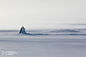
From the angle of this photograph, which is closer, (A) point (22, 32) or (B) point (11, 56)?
(B) point (11, 56)

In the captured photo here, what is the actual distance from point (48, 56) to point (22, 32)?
2537cm

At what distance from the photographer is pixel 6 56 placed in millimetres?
8555

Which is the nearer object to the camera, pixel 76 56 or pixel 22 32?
pixel 76 56

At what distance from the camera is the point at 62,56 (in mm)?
8641

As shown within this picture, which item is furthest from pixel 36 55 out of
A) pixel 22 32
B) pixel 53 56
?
pixel 22 32

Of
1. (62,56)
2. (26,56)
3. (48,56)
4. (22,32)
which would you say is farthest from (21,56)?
(22,32)

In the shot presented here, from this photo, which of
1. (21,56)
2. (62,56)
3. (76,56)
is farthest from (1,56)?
(76,56)

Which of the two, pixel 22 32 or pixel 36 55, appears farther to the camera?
pixel 22 32

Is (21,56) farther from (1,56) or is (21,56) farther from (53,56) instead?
(53,56)

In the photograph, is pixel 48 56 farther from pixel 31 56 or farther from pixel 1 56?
pixel 1 56

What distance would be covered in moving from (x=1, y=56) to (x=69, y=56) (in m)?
3.42

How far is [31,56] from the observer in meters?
8.62

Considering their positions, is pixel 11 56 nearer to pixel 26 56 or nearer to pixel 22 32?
pixel 26 56

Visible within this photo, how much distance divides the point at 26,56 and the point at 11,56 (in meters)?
0.76
